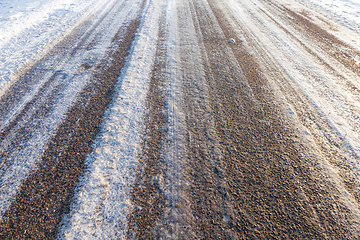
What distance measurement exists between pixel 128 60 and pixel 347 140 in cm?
466

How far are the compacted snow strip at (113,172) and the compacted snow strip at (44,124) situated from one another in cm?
76

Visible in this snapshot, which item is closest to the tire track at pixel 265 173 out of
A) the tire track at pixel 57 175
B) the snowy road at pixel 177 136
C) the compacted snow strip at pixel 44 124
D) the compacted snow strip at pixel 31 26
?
the snowy road at pixel 177 136

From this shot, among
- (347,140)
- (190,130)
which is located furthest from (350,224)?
(190,130)

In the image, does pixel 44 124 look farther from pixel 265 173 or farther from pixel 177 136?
pixel 265 173

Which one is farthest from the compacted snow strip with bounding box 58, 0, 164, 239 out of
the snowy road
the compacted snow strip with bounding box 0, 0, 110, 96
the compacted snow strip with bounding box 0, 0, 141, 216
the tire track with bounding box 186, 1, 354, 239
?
the compacted snow strip with bounding box 0, 0, 110, 96

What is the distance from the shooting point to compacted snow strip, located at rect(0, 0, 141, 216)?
7.19 feet

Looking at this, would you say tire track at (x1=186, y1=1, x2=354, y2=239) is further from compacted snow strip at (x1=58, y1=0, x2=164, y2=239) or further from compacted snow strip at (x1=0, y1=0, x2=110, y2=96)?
compacted snow strip at (x1=0, y1=0, x2=110, y2=96)

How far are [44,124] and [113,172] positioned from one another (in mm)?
1581

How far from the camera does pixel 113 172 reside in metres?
2.29

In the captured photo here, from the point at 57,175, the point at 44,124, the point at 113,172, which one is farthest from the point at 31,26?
the point at 113,172

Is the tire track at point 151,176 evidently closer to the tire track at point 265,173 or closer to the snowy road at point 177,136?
the snowy road at point 177,136

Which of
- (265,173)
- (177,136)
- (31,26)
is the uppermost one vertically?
(31,26)

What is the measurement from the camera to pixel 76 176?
2232 millimetres

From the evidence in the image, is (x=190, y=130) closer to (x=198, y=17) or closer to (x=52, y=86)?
(x=52, y=86)
